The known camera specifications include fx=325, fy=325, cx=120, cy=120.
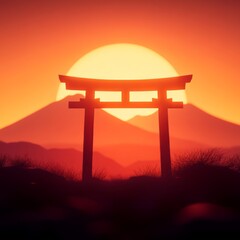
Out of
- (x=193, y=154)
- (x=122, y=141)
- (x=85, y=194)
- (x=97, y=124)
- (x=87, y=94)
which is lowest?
(x=122, y=141)

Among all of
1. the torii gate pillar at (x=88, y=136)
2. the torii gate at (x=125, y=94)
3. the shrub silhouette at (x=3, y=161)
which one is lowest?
the shrub silhouette at (x=3, y=161)

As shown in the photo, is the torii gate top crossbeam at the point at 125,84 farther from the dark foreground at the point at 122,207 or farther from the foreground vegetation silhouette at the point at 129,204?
the dark foreground at the point at 122,207

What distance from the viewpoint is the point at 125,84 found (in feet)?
39.6

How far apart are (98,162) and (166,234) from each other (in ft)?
150

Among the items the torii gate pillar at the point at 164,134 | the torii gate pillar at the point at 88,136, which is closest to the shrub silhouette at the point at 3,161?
the torii gate pillar at the point at 88,136

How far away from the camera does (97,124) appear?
69750 mm

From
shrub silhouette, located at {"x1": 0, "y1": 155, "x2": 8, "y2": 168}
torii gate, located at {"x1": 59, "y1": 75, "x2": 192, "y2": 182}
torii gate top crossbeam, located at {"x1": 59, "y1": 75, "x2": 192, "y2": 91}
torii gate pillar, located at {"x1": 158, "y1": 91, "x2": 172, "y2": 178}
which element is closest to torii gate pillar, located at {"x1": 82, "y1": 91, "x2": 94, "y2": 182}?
torii gate, located at {"x1": 59, "y1": 75, "x2": 192, "y2": 182}

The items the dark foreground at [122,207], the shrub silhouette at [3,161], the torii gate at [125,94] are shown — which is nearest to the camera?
the dark foreground at [122,207]

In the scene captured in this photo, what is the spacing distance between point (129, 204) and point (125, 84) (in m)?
5.56

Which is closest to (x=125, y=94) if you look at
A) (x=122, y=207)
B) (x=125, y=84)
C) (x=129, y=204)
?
(x=125, y=84)

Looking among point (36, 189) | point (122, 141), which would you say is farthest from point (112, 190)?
point (122, 141)

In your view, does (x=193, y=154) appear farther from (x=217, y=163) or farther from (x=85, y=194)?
(x=85, y=194)

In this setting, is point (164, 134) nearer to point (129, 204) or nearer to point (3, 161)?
point (129, 204)

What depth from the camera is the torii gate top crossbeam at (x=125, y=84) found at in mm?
11875
